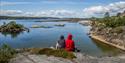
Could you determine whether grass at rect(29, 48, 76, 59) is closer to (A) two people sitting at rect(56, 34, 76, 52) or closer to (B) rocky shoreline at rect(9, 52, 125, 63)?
(B) rocky shoreline at rect(9, 52, 125, 63)

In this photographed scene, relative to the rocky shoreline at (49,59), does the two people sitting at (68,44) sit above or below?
above

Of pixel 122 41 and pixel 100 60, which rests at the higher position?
pixel 100 60

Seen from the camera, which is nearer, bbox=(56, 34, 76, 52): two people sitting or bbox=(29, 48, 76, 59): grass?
bbox=(29, 48, 76, 59): grass

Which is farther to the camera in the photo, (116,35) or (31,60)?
(116,35)

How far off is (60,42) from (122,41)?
125ft

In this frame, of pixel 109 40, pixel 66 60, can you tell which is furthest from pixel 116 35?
pixel 66 60

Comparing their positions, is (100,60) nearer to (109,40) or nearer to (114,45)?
(114,45)

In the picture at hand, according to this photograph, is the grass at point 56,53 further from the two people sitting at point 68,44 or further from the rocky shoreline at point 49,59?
the two people sitting at point 68,44

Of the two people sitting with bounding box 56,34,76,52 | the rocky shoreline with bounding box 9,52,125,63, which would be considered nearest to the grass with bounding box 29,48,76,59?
the rocky shoreline with bounding box 9,52,125,63

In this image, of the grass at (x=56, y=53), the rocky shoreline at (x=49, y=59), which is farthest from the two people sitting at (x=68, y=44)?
the rocky shoreline at (x=49, y=59)

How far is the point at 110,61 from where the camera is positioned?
15.5 meters

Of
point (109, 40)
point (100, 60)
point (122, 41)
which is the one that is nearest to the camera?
point (100, 60)

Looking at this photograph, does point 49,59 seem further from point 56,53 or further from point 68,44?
point 68,44

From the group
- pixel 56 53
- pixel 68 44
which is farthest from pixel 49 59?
pixel 68 44
